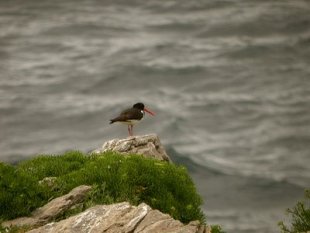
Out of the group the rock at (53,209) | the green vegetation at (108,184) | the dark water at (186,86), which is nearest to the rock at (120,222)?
the rock at (53,209)

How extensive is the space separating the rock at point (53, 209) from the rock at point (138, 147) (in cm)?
398

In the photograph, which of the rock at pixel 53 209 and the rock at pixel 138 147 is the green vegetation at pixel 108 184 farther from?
the rock at pixel 138 147

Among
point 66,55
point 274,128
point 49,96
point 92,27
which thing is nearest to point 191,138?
point 274,128

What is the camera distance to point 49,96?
82.0 metres

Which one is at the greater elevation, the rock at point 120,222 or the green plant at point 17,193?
the green plant at point 17,193

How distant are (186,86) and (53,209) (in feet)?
224

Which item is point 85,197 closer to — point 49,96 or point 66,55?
point 49,96

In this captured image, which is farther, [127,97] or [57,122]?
[127,97]

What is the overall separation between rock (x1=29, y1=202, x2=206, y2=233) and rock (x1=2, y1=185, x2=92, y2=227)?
102 centimetres

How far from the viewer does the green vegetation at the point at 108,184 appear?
1872 centimetres

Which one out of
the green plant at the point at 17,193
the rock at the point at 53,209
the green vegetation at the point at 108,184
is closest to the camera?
the rock at the point at 53,209

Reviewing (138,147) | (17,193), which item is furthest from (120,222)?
(138,147)

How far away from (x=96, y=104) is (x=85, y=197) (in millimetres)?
60466

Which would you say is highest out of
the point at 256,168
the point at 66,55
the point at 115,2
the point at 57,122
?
the point at 115,2
